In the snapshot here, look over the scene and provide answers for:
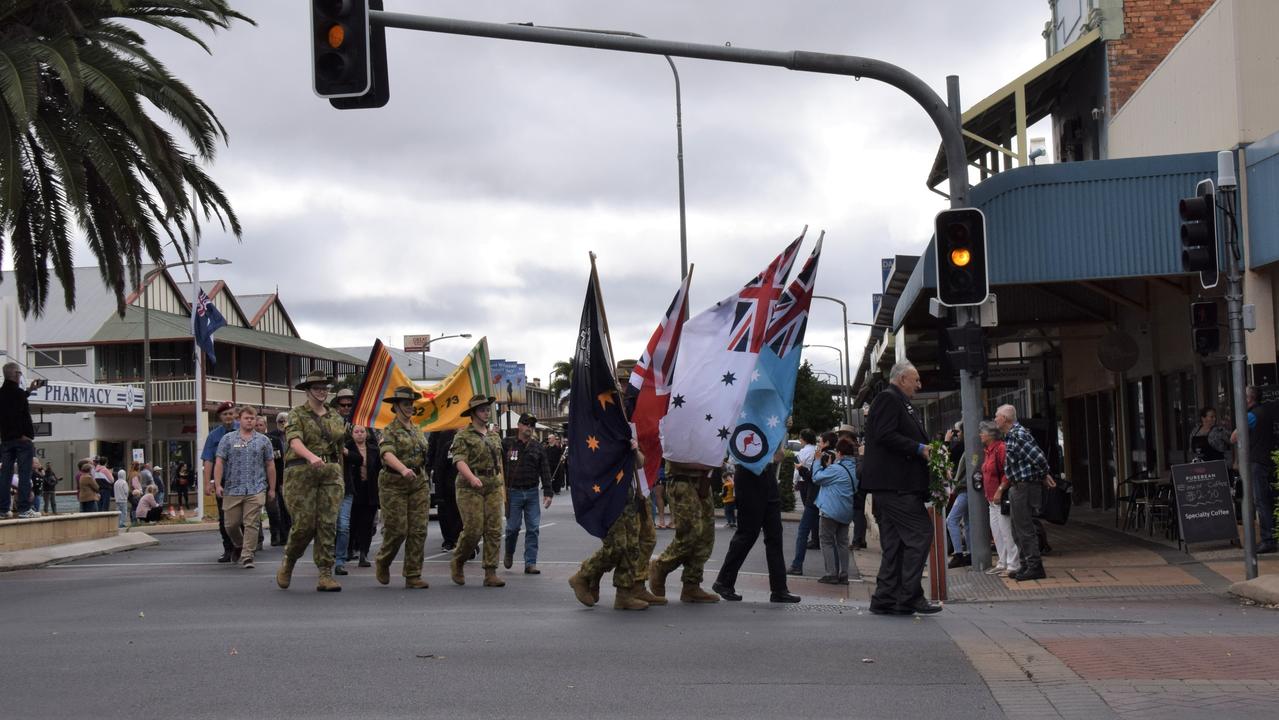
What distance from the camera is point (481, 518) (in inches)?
506

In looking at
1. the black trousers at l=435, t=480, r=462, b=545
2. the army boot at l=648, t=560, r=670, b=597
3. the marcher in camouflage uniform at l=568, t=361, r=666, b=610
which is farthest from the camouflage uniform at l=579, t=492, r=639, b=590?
the black trousers at l=435, t=480, r=462, b=545

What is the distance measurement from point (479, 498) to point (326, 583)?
154 cm

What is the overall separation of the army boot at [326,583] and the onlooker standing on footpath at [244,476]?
3089 millimetres

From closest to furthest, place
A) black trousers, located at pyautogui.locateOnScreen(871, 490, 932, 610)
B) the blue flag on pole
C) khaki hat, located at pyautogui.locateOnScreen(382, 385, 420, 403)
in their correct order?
black trousers, located at pyautogui.locateOnScreen(871, 490, 932, 610) → the blue flag on pole → khaki hat, located at pyautogui.locateOnScreen(382, 385, 420, 403)

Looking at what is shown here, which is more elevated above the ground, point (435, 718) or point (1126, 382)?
point (1126, 382)

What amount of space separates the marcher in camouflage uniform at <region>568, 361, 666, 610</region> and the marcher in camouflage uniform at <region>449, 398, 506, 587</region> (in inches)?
85.5

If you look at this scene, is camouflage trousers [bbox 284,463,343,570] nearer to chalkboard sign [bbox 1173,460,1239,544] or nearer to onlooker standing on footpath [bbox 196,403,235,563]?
onlooker standing on footpath [bbox 196,403,235,563]

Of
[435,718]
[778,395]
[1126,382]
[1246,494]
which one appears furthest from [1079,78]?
[435,718]

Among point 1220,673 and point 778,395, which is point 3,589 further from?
point 1220,673

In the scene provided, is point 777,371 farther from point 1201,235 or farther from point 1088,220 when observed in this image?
point 1088,220

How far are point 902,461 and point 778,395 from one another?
5.17 feet

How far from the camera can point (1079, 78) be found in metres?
25.5

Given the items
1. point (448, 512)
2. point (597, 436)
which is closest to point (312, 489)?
point (597, 436)

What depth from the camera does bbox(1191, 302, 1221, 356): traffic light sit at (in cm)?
1260
